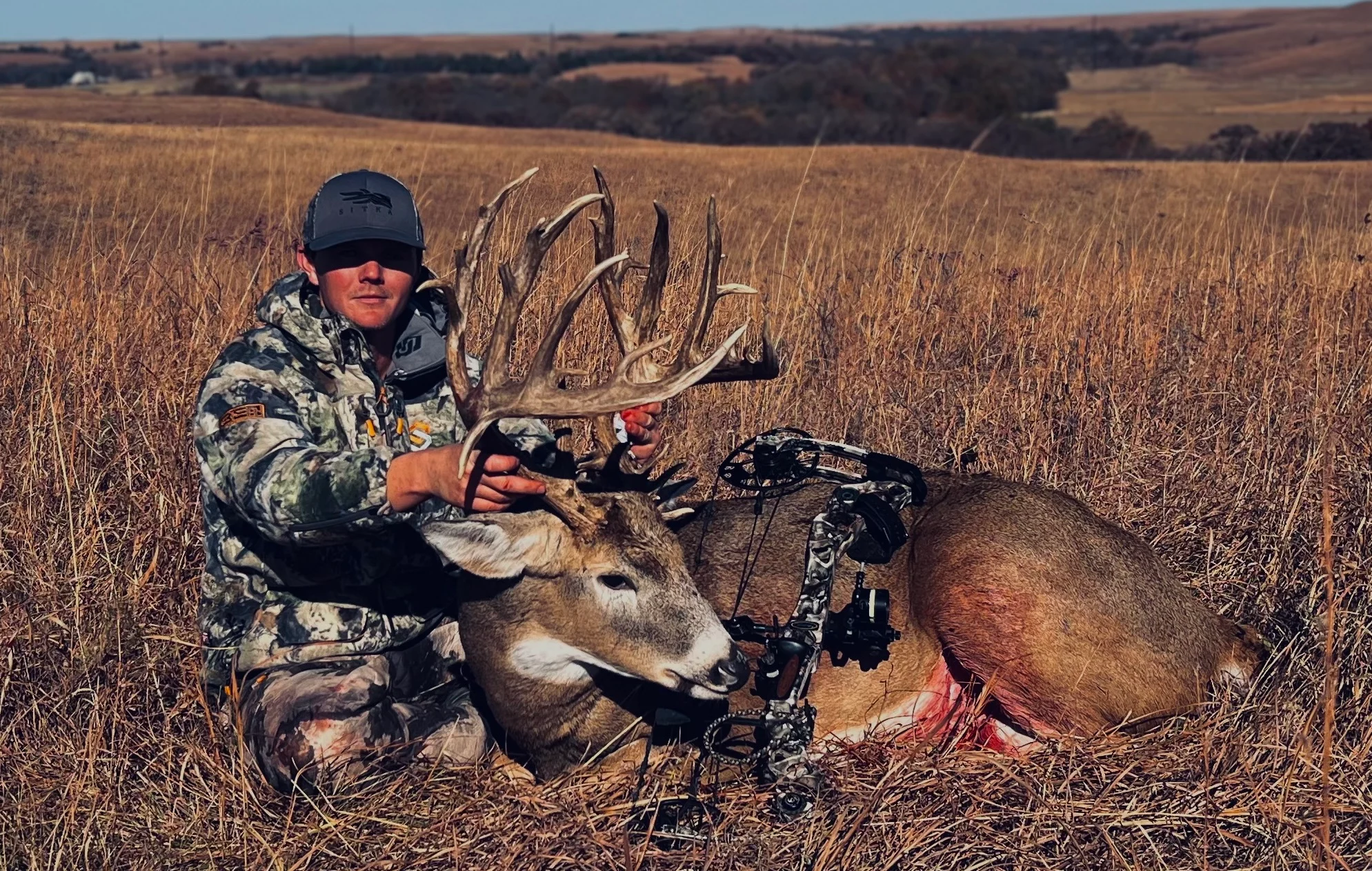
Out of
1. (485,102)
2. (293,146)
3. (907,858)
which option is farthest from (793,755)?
(485,102)

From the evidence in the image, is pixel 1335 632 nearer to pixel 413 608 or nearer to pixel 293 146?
pixel 413 608

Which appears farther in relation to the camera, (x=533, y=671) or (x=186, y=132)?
(x=186, y=132)

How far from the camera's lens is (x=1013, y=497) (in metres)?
4.38

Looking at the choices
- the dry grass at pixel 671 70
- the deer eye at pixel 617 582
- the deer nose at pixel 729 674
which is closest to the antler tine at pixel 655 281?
the deer eye at pixel 617 582

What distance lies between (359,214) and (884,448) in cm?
263

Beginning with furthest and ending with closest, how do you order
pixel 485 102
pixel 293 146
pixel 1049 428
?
1. pixel 485 102
2. pixel 293 146
3. pixel 1049 428

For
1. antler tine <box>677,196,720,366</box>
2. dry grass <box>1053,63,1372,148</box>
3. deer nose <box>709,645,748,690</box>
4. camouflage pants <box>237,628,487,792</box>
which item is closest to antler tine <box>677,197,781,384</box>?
antler tine <box>677,196,720,366</box>

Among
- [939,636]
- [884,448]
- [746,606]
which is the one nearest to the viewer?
[939,636]

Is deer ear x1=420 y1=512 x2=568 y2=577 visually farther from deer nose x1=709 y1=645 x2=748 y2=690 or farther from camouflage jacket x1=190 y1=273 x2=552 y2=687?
deer nose x1=709 y1=645 x2=748 y2=690

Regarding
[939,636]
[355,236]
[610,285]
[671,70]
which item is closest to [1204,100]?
[671,70]

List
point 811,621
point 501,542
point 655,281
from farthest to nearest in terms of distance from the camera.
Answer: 1. point 655,281
2. point 811,621
3. point 501,542

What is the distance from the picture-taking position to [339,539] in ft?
12.0

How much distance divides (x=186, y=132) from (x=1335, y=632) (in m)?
25.1

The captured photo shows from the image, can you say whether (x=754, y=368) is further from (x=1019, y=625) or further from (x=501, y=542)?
(x=1019, y=625)
